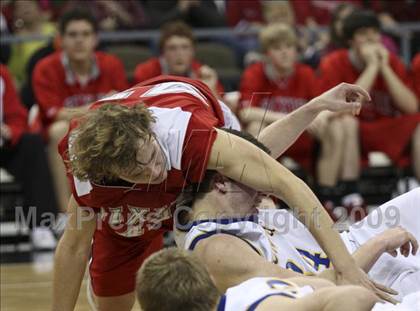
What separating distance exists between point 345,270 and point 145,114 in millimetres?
882

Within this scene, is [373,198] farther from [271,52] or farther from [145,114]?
[145,114]

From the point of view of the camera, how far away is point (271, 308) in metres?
3.00

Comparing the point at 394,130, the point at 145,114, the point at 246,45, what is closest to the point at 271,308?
the point at 145,114

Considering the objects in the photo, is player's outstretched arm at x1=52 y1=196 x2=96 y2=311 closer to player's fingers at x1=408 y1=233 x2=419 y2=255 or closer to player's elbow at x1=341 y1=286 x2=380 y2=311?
player's fingers at x1=408 y1=233 x2=419 y2=255

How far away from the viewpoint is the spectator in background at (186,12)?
884cm

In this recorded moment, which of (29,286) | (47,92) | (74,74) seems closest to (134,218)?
(29,286)

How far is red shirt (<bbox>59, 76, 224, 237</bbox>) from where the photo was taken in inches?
147

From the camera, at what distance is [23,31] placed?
8.53 meters

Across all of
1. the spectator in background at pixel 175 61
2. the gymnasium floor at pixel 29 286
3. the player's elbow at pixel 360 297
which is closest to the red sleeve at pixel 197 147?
the player's elbow at pixel 360 297

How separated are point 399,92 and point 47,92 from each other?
2505 millimetres

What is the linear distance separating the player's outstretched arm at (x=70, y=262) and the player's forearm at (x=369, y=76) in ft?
11.6

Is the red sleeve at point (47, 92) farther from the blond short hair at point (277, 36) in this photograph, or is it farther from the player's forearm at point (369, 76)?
the player's forearm at point (369, 76)

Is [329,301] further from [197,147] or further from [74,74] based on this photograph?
[74,74]

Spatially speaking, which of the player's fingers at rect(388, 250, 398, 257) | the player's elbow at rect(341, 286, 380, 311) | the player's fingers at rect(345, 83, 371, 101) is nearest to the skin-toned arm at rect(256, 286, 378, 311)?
the player's elbow at rect(341, 286, 380, 311)
